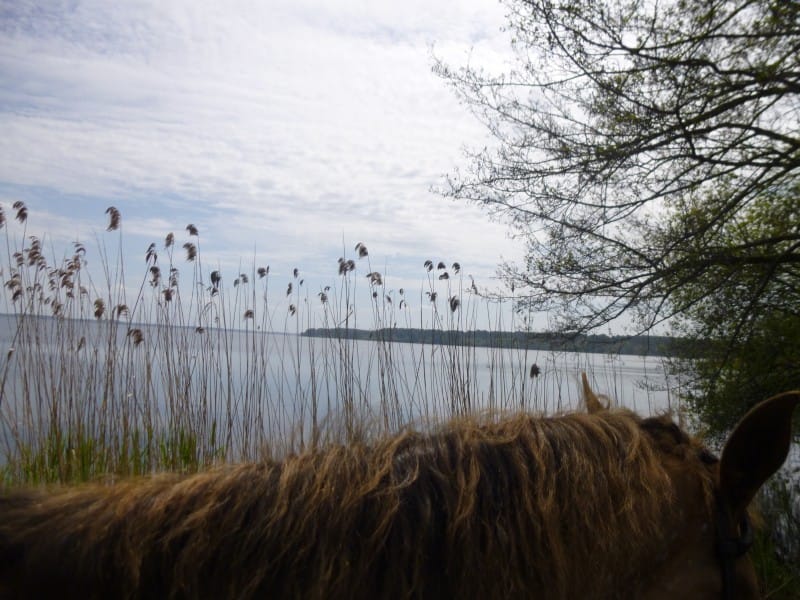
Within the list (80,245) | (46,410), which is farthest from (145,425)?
(80,245)

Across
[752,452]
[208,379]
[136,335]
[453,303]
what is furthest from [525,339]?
[752,452]

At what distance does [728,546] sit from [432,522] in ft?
1.74

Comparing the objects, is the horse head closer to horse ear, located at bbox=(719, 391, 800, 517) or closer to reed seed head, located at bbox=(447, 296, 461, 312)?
horse ear, located at bbox=(719, 391, 800, 517)

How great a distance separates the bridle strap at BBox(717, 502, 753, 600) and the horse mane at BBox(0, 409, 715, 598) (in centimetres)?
5

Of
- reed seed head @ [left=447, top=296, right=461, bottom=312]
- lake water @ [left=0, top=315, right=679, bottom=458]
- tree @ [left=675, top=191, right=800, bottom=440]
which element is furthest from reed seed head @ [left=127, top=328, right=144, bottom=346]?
tree @ [left=675, top=191, right=800, bottom=440]

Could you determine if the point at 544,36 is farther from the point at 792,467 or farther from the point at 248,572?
the point at 248,572

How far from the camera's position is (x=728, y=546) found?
109 centimetres

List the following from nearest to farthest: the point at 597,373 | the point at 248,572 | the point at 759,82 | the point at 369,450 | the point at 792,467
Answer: the point at 248,572 < the point at 369,450 < the point at 759,82 < the point at 792,467 < the point at 597,373

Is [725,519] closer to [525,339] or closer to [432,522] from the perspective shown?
[432,522]

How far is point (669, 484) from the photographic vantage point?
1.10m

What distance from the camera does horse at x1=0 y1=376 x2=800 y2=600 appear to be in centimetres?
88

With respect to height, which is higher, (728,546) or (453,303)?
(453,303)

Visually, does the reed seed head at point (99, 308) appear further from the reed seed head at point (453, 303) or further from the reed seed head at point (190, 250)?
the reed seed head at point (453, 303)

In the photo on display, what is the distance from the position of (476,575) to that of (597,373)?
4919mm
